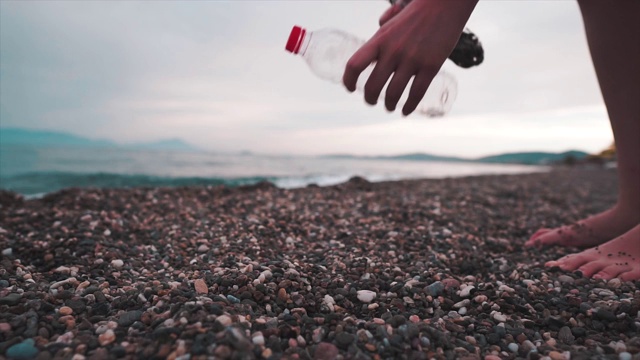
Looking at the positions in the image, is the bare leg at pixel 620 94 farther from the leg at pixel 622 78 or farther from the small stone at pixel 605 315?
the small stone at pixel 605 315

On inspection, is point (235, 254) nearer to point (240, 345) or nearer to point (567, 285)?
point (240, 345)

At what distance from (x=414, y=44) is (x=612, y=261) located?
2.09 metres

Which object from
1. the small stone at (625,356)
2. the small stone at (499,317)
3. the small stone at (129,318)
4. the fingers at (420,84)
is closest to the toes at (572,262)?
the small stone at (499,317)

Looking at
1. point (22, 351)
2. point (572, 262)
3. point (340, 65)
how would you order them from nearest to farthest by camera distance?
point (22, 351)
point (572, 262)
point (340, 65)

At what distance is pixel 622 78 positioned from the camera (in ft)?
7.97

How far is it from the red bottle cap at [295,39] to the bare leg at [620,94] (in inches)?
69.4

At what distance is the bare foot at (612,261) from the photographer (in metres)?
2.31

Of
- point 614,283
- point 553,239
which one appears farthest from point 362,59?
point 553,239

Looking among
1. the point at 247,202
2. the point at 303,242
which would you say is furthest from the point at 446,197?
the point at 303,242

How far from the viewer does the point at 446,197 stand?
5.68m

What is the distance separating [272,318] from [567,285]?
1759mm

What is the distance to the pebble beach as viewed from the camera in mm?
1401

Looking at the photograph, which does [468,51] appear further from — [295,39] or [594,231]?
[594,231]

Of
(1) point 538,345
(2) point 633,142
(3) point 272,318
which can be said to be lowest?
(1) point 538,345
